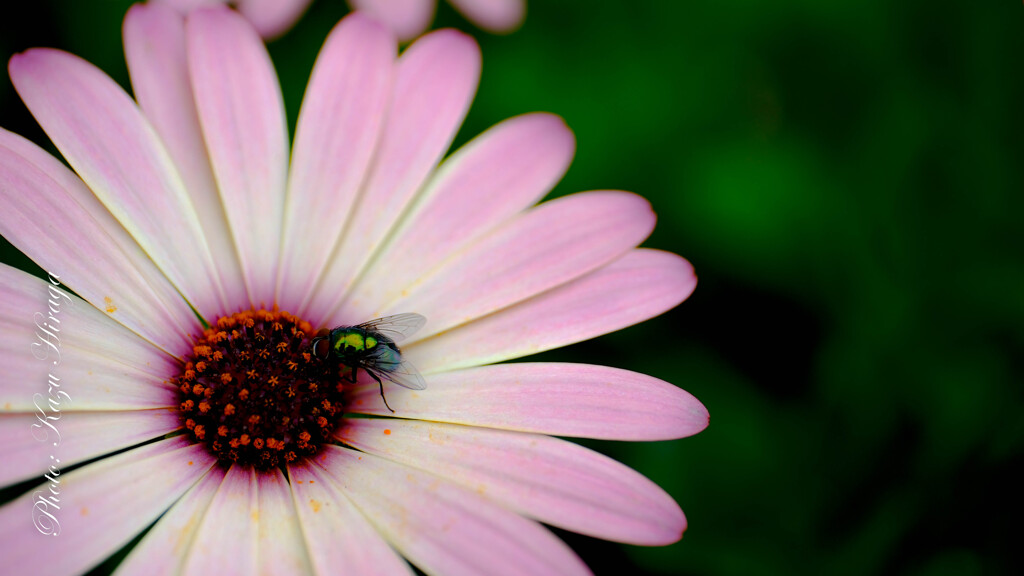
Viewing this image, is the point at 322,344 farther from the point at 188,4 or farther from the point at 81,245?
the point at 188,4

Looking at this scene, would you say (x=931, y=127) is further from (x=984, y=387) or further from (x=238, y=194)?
(x=238, y=194)

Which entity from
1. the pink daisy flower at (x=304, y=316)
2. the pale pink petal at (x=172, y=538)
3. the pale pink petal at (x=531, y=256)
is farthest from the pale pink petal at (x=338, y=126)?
the pale pink petal at (x=172, y=538)

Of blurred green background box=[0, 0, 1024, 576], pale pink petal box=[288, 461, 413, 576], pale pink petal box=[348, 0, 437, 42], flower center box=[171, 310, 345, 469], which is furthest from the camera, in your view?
pale pink petal box=[348, 0, 437, 42]

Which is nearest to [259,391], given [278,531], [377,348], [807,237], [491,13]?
[377,348]

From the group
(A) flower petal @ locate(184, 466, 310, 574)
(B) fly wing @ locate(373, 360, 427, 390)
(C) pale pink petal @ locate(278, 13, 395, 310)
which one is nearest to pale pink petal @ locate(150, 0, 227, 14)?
(C) pale pink petal @ locate(278, 13, 395, 310)

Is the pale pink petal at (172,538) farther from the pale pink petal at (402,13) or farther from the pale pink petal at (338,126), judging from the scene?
the pale pink petal at (402,13)

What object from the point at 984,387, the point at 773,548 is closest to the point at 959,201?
the point at 984,387

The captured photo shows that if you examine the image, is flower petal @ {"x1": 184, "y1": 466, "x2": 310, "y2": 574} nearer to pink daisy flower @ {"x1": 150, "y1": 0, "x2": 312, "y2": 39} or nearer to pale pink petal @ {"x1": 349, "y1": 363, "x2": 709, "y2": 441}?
pale pink petal @ {"x1": 349, "y1": 363, "x2": 709, "y2": 441}

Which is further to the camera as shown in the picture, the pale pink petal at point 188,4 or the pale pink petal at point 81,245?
the pale pink petal at point 188,4
